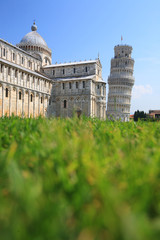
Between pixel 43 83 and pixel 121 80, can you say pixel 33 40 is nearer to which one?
pixel 43 83

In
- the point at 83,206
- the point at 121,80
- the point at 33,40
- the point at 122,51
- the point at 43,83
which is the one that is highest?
the point at 122,51

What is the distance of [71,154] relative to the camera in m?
1.27

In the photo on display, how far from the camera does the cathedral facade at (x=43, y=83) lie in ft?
83.5

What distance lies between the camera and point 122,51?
203 ft

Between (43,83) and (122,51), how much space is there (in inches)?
1557

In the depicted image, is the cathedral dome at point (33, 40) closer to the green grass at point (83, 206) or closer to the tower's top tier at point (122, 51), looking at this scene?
the tower's top tier at point (122, 51)

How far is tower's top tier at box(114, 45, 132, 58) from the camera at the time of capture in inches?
2421

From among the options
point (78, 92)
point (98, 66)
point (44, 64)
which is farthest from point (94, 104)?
point (44, 64)

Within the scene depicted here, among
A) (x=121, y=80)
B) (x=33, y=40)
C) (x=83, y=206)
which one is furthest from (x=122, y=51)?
(x=83, y=206)

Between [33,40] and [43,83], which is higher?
[33,40]

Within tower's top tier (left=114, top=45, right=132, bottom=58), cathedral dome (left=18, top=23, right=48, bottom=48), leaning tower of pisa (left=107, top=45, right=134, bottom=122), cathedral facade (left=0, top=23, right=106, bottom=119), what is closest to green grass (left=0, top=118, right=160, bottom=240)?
cathedral facade (left=0, top=23, right=106, bottom=119)

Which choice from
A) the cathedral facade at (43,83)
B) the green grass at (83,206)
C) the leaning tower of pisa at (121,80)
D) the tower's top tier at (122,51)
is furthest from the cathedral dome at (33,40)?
the green grass at (83,206)

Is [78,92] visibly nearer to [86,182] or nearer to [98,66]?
[98,66]

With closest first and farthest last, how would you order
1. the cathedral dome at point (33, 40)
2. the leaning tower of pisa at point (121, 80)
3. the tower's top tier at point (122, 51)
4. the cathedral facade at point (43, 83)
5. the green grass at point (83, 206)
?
the green grass at point (83, 206)
the cathedral facade at point (43, 83)
the cathedral dome at point (33, 40)
the tower's top tier at point (122, 51)
the leaning tower of pisa at point (121, 80)
